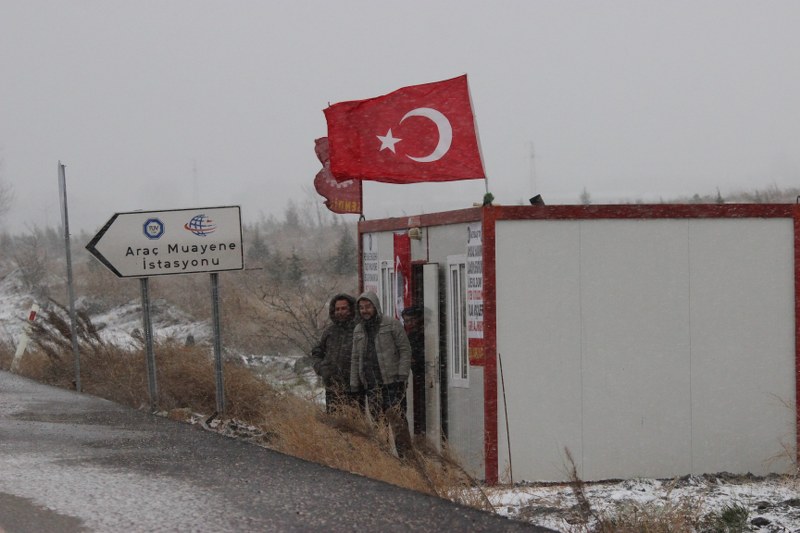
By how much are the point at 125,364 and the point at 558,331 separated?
24.5ft

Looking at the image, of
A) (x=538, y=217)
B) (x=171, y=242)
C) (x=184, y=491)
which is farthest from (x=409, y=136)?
(x=184, y=491)

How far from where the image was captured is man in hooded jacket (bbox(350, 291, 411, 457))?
461 inches

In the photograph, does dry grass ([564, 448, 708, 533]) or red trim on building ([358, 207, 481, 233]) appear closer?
dry grass ([564, 448, 708, 533])

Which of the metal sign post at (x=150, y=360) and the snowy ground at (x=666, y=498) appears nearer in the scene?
the snowy ground at (x=666, y=498)

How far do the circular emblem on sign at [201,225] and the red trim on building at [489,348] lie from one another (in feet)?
11.0

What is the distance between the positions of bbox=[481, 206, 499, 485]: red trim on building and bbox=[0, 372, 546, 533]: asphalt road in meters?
2.23

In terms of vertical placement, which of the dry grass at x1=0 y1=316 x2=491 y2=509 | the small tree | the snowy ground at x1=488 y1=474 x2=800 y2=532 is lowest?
the snowy ground at x1=488 y1=474 x2=800 y2=532

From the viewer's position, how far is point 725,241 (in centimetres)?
1124

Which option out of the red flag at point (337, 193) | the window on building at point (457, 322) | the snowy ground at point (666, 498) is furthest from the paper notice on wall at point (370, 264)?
the snowy ground at point (666, 498)

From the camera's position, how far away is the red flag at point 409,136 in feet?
40.8

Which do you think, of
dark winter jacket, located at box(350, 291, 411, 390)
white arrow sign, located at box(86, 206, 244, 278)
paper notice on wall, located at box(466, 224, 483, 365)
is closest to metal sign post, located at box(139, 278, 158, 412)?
white arrow sign, located at box(86, 206, 244, 278)

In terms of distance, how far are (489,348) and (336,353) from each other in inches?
88.5

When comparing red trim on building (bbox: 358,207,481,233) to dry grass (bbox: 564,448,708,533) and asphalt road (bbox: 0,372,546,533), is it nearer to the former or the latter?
asphalt road (bbox: 0,372,546,533)

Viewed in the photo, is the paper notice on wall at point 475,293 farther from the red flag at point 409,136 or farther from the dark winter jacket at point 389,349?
the red flag at point 409,136
